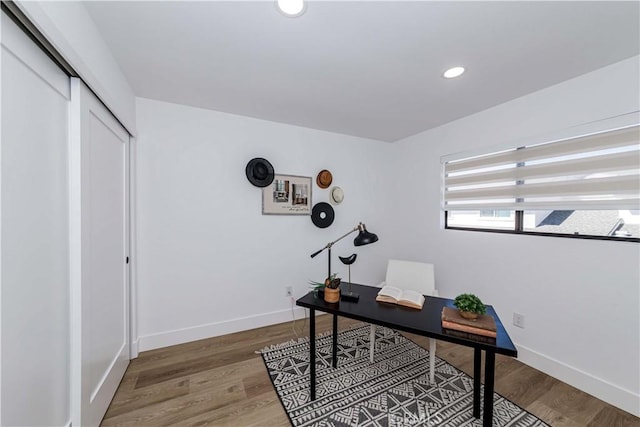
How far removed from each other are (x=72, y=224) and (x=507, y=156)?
10.8 feet

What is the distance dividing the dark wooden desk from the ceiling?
1.68 meters

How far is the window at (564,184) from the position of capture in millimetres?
1675

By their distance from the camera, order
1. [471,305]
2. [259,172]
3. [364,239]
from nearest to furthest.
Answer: [471,305] → [364,239] → [259,172]

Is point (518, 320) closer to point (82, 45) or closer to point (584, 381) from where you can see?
point (584, 381)

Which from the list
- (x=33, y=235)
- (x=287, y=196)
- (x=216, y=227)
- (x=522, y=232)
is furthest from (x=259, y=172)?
(x=522, y=232)

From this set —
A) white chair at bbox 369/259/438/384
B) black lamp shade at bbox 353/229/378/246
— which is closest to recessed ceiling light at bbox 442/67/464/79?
black lamp shade at bbox 353/229/378/246

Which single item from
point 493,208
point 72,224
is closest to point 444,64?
point 493,208

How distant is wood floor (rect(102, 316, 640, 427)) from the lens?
1.52 meters

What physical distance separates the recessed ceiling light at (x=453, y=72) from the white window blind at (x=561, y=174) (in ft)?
3.23

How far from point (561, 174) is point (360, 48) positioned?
1.91 m

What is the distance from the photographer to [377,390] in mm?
1757

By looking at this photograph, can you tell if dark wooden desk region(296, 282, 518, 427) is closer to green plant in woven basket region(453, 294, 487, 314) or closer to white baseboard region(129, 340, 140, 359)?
green plant in woven basket region(453, 294, 487, 314)

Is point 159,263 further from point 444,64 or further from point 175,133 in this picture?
point 444,64

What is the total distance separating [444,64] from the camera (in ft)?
5.59
